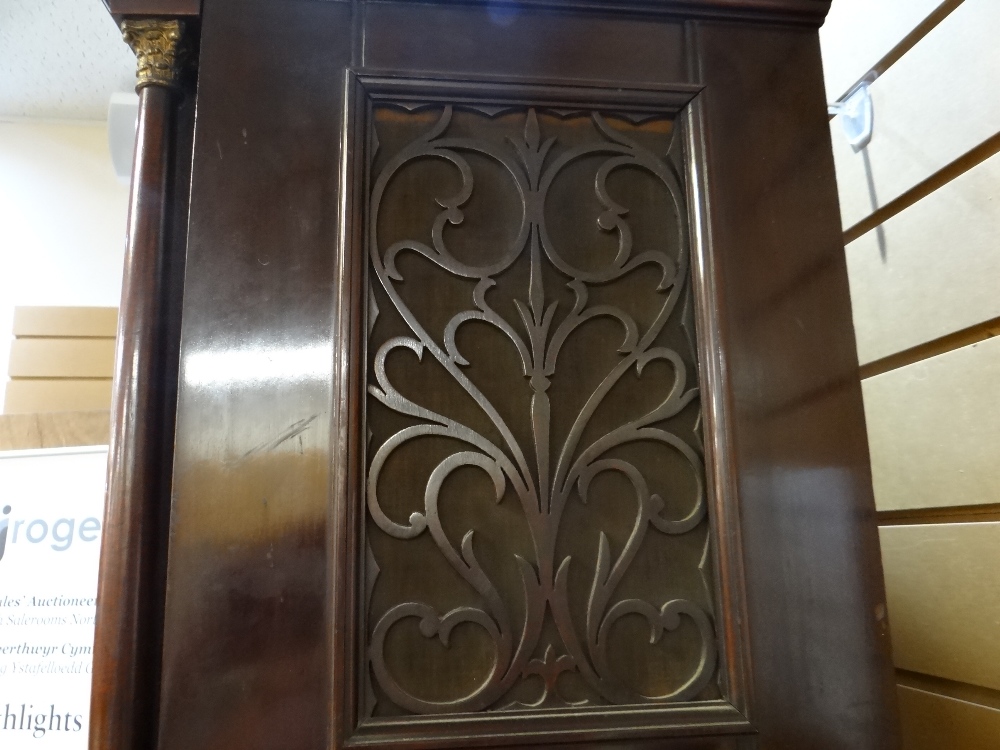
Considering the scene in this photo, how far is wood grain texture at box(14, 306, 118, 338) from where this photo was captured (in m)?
1.11

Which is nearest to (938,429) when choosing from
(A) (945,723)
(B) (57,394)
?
(A) (945,723)

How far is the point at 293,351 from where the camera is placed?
56cm

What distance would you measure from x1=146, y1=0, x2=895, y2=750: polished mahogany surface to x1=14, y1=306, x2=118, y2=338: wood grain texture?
654mm

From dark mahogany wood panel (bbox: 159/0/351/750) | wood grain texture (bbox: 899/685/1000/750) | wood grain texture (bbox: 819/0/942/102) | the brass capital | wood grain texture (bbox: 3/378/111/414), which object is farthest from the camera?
wood grain texture (bbox: 3/378/111/414)

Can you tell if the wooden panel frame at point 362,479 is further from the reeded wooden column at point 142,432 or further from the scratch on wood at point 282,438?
the reeded wooden column at point 142,432

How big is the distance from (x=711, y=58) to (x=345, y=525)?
0.52 metres

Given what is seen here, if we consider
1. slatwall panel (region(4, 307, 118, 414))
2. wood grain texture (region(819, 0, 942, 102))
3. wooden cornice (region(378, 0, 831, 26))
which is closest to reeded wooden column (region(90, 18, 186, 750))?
wooden cornice (region(378, 0, 831, 26))

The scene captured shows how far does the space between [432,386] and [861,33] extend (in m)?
0.83

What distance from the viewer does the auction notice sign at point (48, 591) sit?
2.78ft

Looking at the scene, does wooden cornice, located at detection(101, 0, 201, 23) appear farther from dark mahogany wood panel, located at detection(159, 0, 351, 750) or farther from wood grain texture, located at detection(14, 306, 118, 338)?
wood grain texture, located at detection(14, 306, 118, 338)

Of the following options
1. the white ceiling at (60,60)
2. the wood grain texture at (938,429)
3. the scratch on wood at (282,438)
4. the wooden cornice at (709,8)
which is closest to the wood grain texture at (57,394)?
the white ceiling at (60,60)

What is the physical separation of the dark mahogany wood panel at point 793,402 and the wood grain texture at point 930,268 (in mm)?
259

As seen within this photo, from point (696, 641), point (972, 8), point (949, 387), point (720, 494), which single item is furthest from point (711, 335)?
point (972, 8)

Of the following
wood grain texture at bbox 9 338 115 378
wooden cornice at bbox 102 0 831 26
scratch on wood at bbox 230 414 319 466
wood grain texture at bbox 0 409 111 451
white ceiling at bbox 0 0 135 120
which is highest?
white ceiling at bbox 0 0 135 120
